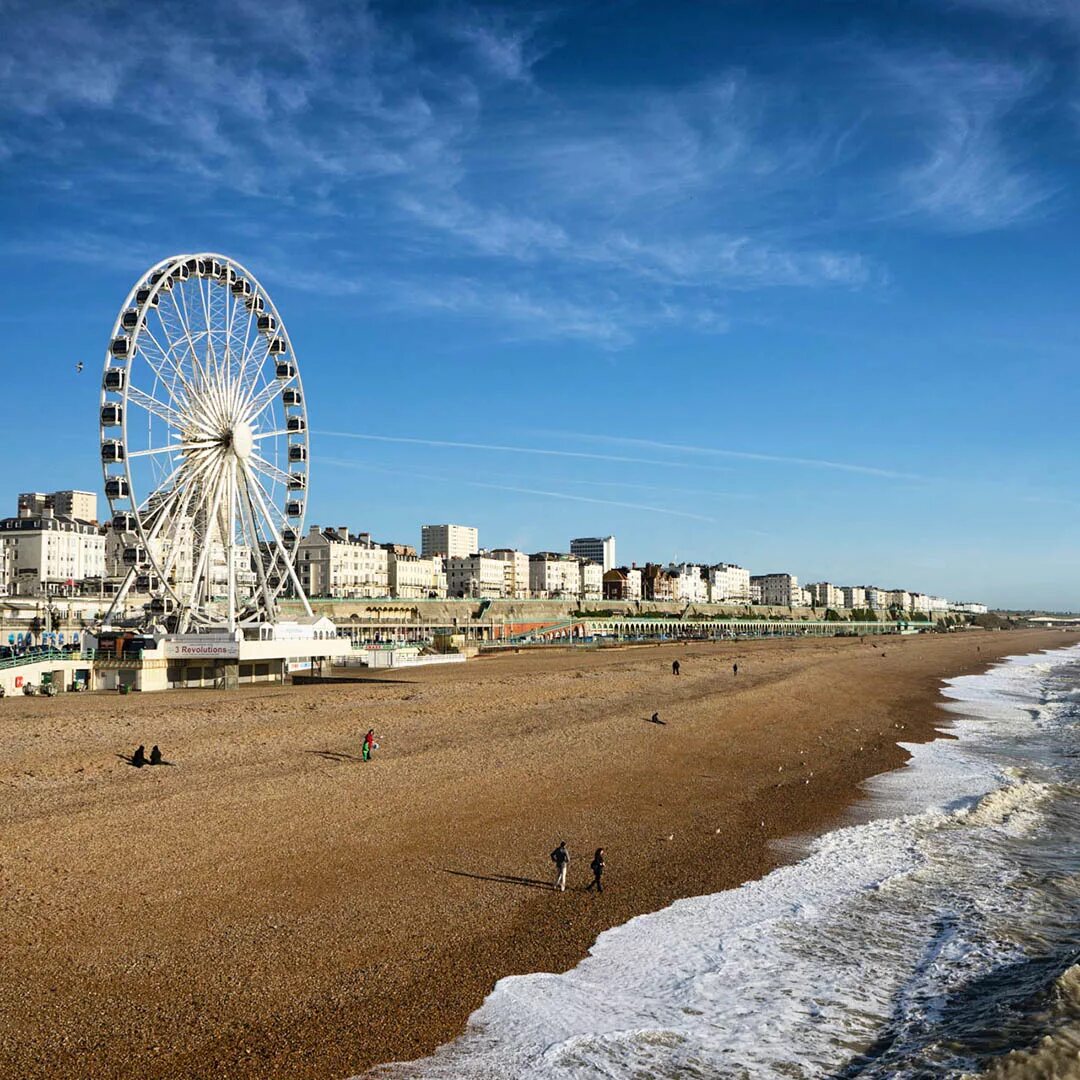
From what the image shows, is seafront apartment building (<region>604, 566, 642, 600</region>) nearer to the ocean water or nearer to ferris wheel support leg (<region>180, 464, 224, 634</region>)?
ferris wheel support leg (<region>180, 464, 224, 634</region>)

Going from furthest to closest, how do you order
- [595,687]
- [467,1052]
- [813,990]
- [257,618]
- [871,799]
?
[257,618] < [595,687] < [871,799] < [813,990] < [467,1052]

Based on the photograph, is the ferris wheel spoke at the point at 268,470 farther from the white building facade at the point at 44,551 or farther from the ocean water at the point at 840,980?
the white building facade at the point at 44,551

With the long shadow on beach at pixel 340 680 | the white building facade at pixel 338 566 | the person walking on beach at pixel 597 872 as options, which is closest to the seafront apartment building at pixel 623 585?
the white building facade at pixel 338 566

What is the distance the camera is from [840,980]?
1213cm

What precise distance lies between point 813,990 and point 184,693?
30.4 metres

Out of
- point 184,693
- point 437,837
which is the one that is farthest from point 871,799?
point 184,693

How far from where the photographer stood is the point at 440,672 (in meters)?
50.6

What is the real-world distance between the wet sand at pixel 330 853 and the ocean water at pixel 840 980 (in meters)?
0.68

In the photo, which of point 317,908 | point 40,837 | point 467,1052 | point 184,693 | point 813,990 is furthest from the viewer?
point 184,693

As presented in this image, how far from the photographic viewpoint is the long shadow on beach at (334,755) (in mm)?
22844

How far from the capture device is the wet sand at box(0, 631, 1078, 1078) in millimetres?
10016

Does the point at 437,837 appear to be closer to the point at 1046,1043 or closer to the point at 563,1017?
the point at 563,1017

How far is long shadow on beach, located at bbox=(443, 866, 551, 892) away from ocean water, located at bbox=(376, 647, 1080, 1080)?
1.72 m

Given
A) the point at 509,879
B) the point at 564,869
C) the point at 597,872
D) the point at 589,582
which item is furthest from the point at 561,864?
the point at 589,582
